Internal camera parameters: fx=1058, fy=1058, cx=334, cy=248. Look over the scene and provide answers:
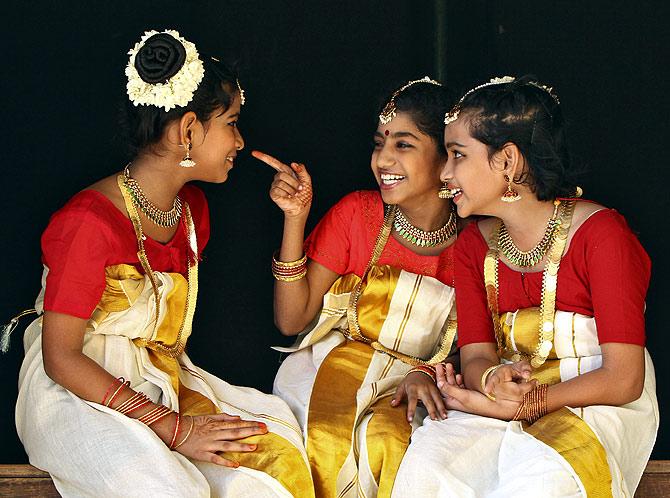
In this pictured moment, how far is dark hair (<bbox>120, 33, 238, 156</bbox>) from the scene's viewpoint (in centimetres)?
289

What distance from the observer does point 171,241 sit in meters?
3.09

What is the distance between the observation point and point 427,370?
3.08 metres

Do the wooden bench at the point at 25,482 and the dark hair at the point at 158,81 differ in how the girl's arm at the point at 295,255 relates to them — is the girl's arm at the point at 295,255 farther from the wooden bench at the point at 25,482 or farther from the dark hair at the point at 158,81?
the wooden bench at the point at 25,482

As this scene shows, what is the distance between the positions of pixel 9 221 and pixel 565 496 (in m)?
2.04

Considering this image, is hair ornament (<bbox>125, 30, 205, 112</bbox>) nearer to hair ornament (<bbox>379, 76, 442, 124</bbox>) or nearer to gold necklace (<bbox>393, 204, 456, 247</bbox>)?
hair ornament (<bbox>379, 76, 442, 124</bbox>)

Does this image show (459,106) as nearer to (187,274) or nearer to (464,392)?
(464,392)

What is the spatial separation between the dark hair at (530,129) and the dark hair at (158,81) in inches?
28.4

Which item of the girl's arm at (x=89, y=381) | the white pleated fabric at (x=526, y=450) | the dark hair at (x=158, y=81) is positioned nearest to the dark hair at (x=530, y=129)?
the white pleated fabric at (x=526, y=450)

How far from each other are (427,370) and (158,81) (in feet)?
3.68

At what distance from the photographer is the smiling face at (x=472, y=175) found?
9.73ft

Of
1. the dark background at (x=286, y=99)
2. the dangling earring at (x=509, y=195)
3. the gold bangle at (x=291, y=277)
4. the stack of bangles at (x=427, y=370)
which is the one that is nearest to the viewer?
the dangling earring at (x=509, y=195)

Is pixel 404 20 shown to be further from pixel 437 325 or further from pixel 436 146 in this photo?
pixel 437 325

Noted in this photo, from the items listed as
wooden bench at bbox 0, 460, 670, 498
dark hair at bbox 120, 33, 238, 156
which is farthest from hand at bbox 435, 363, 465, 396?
wooden bench at bbox 0, 460, 670, 498

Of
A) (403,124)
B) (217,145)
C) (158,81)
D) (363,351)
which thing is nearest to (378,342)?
(363,351)
